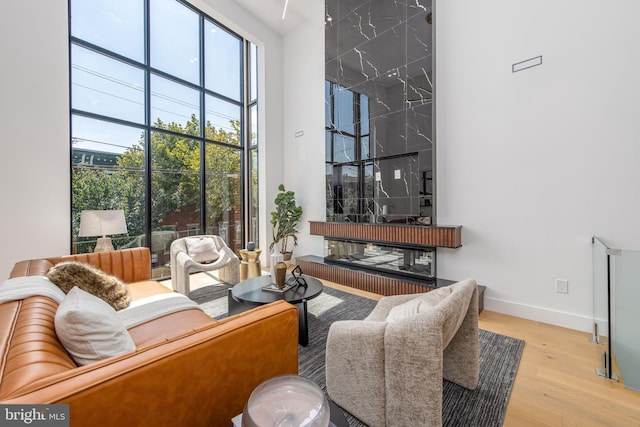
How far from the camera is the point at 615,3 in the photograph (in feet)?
7.55

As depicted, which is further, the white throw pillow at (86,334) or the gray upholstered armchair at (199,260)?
the gray upholstered armchair at (199,260)

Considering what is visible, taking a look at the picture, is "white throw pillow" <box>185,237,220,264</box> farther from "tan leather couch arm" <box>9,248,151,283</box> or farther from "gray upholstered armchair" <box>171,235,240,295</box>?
"tan leather couch arm" <box>9,248,151,283</box>

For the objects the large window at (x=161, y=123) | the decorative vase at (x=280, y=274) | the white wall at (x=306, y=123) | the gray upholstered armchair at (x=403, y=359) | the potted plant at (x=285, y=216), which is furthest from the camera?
the potted plant at (x=285, y=216)

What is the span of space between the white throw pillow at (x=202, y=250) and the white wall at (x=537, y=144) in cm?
302

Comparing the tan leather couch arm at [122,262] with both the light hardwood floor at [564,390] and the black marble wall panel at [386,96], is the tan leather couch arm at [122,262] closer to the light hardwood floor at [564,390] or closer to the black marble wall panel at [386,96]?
the black marble wall panel at [386,96]

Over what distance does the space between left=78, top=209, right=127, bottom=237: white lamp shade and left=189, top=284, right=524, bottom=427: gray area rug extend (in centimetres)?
124

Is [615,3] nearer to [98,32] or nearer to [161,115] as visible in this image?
[161,115]

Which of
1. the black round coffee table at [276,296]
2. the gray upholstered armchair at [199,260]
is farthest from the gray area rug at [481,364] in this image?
the gray upholstered armchair at [199,260]

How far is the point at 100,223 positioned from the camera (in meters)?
2.98

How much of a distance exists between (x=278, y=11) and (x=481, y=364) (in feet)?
18.8

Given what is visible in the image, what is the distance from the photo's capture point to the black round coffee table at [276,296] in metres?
2.23

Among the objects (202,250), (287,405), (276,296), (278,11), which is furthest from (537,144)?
(278,11)

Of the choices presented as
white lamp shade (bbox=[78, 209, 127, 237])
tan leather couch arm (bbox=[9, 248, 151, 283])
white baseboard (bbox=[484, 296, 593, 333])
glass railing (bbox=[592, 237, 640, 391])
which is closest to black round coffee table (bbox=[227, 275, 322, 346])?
tan leather couch arm (bbox=[9, 248, 151, 283])

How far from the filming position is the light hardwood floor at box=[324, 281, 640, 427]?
1501mm
